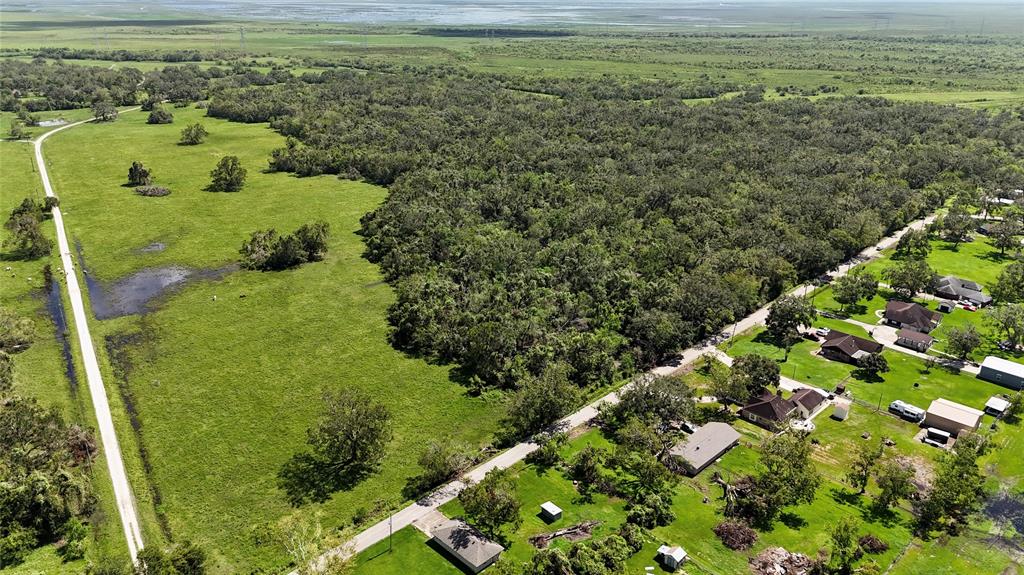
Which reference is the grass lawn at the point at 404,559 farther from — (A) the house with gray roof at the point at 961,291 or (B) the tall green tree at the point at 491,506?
(A) the house with gray roof at the point at 961,291

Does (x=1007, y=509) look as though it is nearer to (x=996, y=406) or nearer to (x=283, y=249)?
(x=996, y=406)

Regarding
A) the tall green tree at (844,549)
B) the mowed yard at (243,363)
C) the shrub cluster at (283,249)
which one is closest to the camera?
the tall green tree at (844,549)

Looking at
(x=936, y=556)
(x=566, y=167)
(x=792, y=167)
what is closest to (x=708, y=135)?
(x=792, y=167)

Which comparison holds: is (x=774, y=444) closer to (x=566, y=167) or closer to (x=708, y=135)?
(x=566, y=167)

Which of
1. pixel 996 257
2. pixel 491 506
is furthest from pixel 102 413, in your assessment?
pixel 996 257

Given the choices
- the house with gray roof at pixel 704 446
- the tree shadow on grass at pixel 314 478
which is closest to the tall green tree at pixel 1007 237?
→ the house with gray roof at pixel 704 446

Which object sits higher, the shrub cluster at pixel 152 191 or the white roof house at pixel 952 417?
the shrub cluster at pixel 152 191

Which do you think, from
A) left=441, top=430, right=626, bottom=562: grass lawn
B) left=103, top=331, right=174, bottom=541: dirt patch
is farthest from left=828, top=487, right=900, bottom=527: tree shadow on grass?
left=103, top=331, right=174, bottom=541: dirt patch

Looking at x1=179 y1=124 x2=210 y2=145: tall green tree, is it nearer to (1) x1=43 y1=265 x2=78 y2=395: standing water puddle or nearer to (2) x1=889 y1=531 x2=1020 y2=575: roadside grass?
(1) x1=43 y1=265 x2=78 y2=395: standing water puddle
